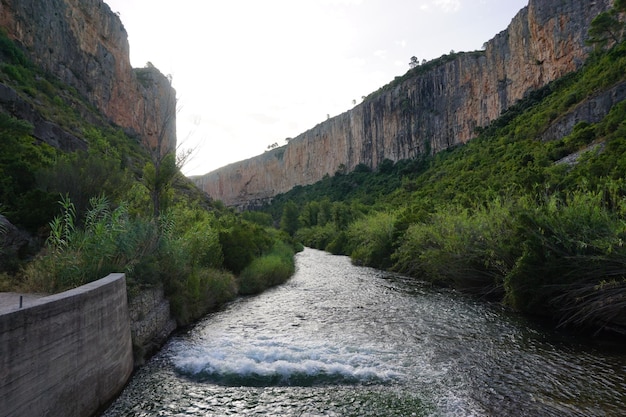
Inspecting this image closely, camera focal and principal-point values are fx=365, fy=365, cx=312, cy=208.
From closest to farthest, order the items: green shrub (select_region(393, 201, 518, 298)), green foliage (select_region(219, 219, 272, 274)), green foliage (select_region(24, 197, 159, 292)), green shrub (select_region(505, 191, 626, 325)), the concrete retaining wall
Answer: the concrete retaining wall
green foliage (select_region(24, 197, 159, 292))
green shrub (select_region(505, 191, 626, 325))
green shrub (select_region(393, 201, 518, 298))
green foliage (select_region(219, 219, 272, 274))

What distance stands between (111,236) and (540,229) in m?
10.1

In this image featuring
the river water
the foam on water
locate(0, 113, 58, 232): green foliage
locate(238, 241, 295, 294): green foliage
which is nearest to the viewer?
the river water

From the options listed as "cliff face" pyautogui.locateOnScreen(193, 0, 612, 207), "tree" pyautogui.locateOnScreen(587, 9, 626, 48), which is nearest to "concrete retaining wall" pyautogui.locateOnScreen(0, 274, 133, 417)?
"tree" pyautogui.locateOnScreen(587, 9, 626, 48)

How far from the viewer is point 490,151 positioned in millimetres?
36625

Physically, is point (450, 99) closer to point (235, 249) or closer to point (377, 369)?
point (235, 249)

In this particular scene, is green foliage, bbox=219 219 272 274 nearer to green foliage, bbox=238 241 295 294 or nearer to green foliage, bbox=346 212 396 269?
green foliage, bbox=238 241 295 294

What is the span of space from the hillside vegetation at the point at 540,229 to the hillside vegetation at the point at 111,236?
25.4ft

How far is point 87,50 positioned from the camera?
4712cm

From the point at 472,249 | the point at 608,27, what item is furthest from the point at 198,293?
the point at 608,27

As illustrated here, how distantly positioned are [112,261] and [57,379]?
329 cm

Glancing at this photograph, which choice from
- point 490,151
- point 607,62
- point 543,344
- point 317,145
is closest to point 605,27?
point 607,62

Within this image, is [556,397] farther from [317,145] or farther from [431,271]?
[317,145]

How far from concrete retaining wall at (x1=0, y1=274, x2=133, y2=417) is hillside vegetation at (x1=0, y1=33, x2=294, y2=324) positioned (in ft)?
4.47

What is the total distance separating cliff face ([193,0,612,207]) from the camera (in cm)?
4338
